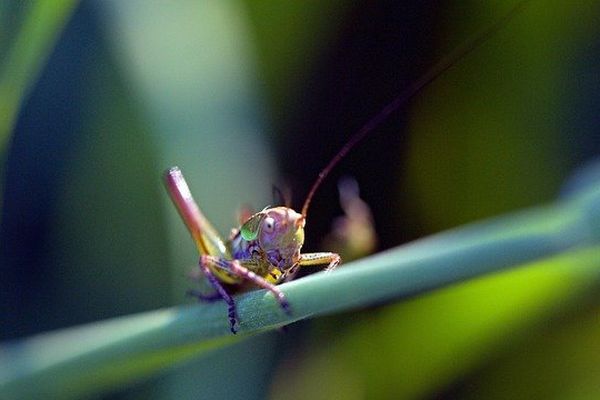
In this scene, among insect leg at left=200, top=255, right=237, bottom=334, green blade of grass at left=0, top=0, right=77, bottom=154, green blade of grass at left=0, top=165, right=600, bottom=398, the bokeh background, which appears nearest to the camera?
green blade of grass at left=0, top=165, right=600, bottom=398

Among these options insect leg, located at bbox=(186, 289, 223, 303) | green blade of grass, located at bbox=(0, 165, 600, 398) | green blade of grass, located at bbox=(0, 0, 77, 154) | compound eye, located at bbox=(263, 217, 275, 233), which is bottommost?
green blade of grass, located at bbox=(0, 165, 600, 398)

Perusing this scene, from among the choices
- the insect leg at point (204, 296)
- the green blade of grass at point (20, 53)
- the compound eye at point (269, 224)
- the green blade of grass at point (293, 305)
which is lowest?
the green blade of grass at point (293, 305)

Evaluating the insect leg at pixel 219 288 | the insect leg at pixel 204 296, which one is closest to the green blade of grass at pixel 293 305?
the insect leg at pixel 219 288

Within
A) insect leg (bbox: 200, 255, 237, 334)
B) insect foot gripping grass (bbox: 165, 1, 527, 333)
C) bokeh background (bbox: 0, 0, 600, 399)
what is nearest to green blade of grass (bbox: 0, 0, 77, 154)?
bokeh background (bbox: 0, 0, 600, 399)

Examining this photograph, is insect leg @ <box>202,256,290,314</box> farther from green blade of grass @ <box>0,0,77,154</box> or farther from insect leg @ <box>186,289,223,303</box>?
green blade of grass @ <box>0,0,77,154</box>

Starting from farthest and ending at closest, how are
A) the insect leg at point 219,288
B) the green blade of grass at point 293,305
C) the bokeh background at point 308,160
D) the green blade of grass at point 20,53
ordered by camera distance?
the bokeh background at point 308,160 → the green blade of grass at point 20,53 → the insect leg at point 219,288 → the green blade of grass at point 293,305

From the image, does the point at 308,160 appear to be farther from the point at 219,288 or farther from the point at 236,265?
the point at 219,288

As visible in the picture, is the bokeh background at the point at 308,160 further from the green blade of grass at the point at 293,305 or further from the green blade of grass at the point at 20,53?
the green blade of grass at the point at 293,305

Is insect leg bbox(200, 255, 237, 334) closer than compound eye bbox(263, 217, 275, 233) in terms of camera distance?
Yes
